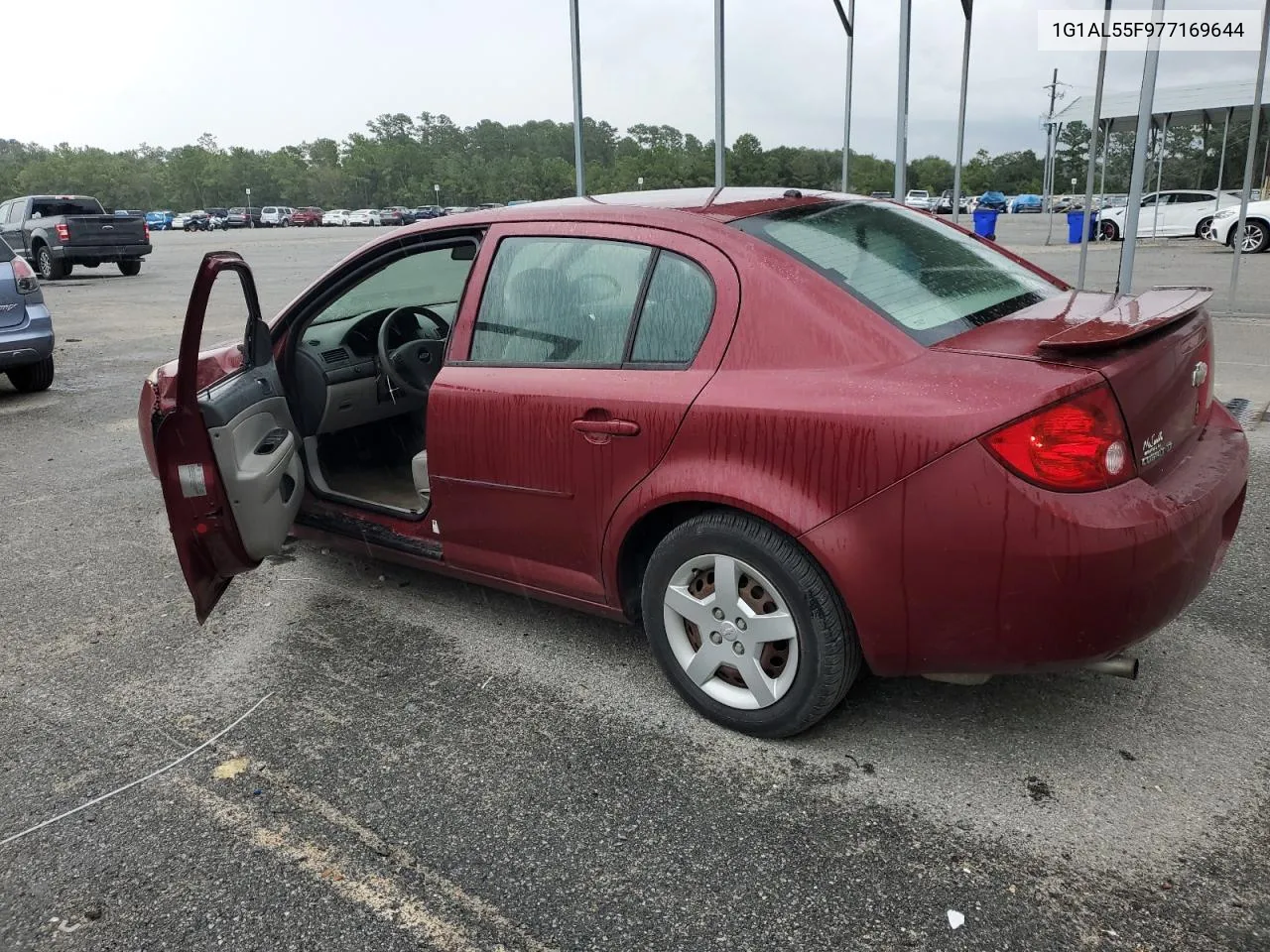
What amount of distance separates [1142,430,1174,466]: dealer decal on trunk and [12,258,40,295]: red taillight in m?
8.57

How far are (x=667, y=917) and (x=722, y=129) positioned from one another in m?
12.8

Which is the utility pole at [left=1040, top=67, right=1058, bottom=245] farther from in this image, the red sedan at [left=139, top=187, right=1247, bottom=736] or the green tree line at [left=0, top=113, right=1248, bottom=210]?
the red sedan at [left=139, top=187, right=1247, bottom=736]

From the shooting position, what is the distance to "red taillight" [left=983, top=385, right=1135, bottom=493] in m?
2.23

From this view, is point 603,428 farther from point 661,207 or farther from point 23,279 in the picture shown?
point 23,279

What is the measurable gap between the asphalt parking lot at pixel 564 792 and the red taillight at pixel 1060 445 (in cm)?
88

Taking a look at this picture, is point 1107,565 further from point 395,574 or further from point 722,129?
point 722,129

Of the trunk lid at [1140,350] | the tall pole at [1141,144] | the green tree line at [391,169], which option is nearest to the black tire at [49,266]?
the tall pole at [1141,144]

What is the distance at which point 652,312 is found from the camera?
2.88m

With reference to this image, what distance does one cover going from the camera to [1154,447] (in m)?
2.42

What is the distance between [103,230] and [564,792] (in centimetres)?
2163

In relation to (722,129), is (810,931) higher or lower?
lower

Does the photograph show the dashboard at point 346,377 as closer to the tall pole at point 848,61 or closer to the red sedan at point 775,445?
the red sedan at point 775,445

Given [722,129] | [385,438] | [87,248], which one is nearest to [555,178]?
[87,248]

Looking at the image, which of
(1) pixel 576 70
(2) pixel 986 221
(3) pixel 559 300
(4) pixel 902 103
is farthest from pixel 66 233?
(2) pixel 986 221
